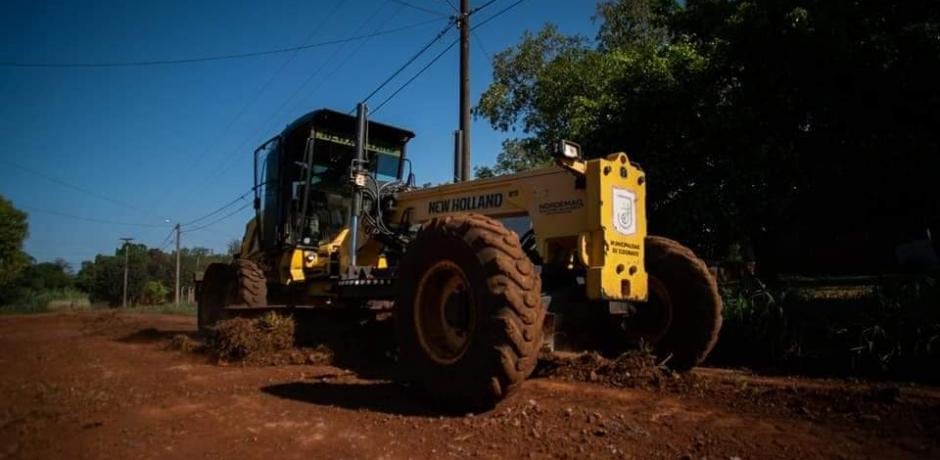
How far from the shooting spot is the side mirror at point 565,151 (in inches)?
193

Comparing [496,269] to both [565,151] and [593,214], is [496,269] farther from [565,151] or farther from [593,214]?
[565,151]

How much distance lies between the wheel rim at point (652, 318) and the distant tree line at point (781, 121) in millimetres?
4743

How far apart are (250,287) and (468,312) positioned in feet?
16.5

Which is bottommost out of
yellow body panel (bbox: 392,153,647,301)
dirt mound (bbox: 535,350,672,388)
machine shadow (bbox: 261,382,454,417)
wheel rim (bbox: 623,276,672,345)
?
machine shadow (bbox: 261,382,454,417)

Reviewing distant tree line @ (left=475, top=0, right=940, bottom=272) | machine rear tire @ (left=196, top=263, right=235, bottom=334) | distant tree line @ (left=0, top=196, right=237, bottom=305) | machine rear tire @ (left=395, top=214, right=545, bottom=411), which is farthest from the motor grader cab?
distant tree line @ (left=0, top=196, right=237, bottom=305)

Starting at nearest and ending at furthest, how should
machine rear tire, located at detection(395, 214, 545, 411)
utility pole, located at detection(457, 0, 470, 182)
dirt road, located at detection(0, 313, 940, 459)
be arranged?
dirt road, located at detection(0, 313, 940, 459) → machine rear tire, located at detection(395, 214, 545, 411) → utility pole, located at detection(457, 0, 470, 182)

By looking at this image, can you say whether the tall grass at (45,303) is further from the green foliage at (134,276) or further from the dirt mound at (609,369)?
the dirt mound at (609,369)

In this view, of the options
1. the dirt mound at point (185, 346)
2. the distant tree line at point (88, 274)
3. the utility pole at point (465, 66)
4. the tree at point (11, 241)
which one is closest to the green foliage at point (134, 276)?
the distant tree line at point (88, 274)

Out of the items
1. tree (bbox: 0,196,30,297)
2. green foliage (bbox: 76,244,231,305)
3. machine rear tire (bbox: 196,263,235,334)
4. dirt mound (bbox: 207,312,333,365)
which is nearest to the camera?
dirt mound (bbox: 207,312,333,365)

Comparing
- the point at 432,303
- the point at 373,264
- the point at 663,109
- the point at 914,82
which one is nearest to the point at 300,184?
the point at 373,264

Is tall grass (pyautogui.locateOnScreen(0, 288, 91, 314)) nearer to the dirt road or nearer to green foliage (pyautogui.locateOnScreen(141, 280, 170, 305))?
green foliage (pyautogui.locateOnScreen(141, 280, 170, 305))

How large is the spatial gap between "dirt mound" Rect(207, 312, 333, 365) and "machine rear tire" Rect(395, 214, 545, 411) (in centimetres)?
226

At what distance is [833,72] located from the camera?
8.52 m

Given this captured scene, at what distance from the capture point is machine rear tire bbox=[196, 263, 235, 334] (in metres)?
9.87
